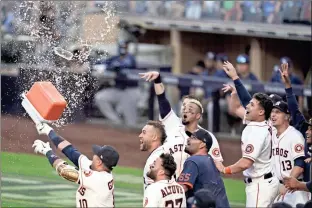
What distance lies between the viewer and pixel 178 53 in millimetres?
22109

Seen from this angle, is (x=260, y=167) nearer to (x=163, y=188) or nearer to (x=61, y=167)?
(x=61, y=167)

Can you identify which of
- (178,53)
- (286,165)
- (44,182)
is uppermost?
(286,165)

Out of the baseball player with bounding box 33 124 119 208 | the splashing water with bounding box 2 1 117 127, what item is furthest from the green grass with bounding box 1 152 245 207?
the baseball player with bounding box 33 124 119 208

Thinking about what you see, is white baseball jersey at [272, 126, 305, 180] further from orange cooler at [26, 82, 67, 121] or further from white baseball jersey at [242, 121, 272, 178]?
orange cooler at [26, 82, 67, 121]

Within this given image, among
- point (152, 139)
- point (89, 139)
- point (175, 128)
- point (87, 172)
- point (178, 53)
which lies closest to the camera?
point (87, 172)

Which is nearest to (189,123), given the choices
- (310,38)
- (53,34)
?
(53,34)

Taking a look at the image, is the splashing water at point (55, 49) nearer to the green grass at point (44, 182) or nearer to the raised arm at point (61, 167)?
the green grass at point (44, 182)

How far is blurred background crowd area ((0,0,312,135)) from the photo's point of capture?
59.0 ft

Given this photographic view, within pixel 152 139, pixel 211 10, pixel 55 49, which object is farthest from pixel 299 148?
pixel 211 10

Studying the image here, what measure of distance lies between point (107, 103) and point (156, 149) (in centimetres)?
1116

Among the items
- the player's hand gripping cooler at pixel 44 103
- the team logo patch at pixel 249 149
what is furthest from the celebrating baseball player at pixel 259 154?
the player's hand gripping cooler at pixel 44 103

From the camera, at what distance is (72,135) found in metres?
19.8

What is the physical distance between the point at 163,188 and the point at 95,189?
0.82 meters

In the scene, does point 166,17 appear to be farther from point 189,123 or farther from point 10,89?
point 189,123
